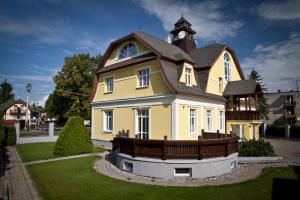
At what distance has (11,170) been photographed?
11.4 metres

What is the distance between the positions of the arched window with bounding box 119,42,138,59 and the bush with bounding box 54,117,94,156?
22.6 ft

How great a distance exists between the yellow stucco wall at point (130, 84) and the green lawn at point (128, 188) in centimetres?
744

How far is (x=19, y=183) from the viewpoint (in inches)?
364

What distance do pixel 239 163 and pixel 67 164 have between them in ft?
33.3

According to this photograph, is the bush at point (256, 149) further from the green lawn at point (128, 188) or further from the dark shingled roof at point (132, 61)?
the dark shingled roof at point (132, 61)

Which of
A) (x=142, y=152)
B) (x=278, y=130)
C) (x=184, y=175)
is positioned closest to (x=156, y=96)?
(x=142, y=152)

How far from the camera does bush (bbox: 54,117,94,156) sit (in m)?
15.6

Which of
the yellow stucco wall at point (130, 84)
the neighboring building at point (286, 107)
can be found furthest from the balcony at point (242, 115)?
the neighboring building at point (286, 107)

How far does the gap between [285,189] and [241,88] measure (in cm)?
1431

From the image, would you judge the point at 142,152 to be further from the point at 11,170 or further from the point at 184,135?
the point at 11,170

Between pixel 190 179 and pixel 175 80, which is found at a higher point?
pixel 175 80

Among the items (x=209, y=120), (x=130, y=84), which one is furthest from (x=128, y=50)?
(x=209, y=120)

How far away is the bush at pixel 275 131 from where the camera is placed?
36.6 m

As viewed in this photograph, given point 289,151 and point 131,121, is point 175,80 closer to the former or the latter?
point 131,121
